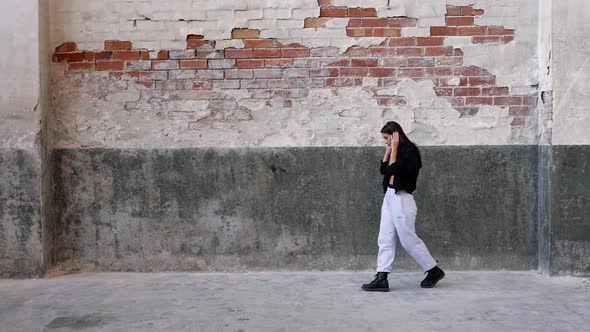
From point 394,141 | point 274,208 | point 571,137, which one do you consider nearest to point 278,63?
point 274,208

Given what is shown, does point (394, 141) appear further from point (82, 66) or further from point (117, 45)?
point (82, 66)

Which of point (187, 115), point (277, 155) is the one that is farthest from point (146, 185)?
point (277, 155)

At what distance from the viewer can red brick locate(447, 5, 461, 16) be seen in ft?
23.4

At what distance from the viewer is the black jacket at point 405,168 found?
6207 millimetres

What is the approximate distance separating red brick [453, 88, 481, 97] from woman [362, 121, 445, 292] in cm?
112

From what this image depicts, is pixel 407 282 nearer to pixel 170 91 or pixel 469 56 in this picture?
pixel 469 56

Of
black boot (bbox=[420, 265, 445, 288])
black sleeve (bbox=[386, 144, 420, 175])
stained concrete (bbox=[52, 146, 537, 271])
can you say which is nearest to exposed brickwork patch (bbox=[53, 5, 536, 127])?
stained concrete (bbox=[52, 146, 537, 271])

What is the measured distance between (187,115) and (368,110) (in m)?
1.89

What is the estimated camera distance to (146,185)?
7.25 m

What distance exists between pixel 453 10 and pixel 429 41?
15.8 inches

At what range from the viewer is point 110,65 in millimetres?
7273

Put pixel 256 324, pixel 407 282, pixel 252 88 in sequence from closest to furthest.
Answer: pixel 256 324, pixel 407 282, pixel 252 88

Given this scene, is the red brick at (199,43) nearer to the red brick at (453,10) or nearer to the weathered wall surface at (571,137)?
the red brick at (453,10)

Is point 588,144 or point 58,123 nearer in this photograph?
point 588,144
